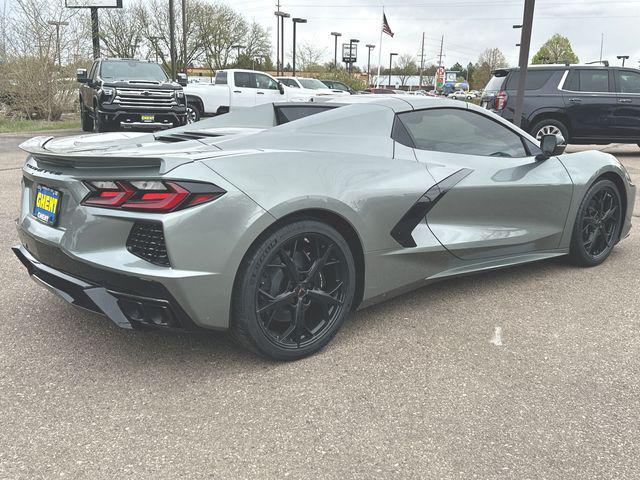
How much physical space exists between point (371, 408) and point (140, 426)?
96 cm

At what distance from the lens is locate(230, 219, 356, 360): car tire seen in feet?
8.61

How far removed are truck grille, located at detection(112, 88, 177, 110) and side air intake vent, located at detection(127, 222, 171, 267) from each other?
36.2 feet

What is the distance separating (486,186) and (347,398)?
5.73 feet

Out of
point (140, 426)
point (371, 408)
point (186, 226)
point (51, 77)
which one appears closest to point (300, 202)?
point (186, 226)

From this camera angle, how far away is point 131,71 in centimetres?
1375

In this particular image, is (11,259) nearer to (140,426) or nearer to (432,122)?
(140,426)

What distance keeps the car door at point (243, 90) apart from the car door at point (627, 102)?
10517mm

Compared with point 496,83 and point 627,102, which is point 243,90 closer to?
point 496,83

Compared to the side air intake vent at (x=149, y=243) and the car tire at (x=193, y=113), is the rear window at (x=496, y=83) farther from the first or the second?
the side air intake vent at (x=149, y=243)

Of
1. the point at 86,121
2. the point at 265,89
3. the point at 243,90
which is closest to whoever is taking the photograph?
the point at 86,121

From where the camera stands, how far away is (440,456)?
7.06 feet

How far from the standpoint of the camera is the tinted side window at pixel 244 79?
59.6 feet

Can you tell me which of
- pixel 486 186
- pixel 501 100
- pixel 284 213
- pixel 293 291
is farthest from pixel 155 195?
pixel 501 100

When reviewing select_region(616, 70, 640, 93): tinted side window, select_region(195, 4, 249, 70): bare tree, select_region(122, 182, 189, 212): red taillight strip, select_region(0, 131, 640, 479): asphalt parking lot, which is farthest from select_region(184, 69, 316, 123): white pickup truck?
select_region(195, 4, 249, 70): bare tree
